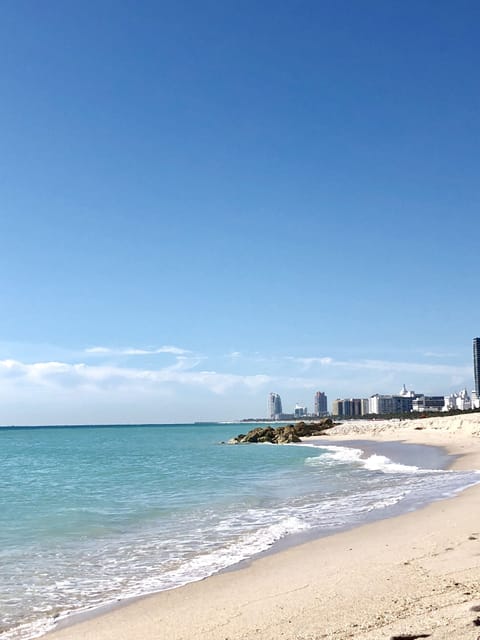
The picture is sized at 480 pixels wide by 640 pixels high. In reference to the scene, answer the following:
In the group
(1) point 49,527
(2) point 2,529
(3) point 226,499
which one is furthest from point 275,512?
(2) point 2,529

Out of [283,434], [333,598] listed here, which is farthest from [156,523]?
[283,434]

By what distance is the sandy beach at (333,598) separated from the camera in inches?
245

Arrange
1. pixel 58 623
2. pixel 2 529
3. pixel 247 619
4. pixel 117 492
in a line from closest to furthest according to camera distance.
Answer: pixel 247 619
pixel 58 623
pixel 2 529
pixel 117 492

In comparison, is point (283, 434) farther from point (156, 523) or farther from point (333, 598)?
point (333, 598)

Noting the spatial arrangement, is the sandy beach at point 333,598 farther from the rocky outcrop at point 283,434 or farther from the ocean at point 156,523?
the rocky outcrop at point 283,434

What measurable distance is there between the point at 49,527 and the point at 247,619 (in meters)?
10.3

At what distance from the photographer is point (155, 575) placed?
396 inches

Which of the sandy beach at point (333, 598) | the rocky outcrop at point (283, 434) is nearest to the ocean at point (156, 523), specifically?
the sandy beach at point (333, 598)

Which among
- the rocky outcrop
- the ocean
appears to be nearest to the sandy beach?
the ocean

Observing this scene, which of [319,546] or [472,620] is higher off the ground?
[472,620]

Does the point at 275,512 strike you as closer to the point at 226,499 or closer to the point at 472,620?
the point at 226,499

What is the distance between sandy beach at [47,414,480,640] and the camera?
245 inches

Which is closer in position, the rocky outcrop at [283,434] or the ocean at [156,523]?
the ocean at [156,523]

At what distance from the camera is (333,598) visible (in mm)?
7582
